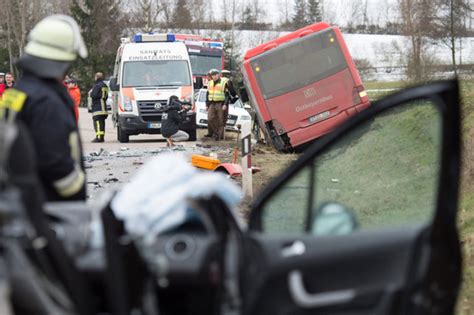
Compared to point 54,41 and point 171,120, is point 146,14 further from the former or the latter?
point 54,41

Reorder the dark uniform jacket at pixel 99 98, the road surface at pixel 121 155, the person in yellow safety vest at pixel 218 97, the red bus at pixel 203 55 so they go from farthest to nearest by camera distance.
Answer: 1. the red bus at pixel 203 55
2. the person in yellow safety vest at pixel 218 97
3. the dark uniform jacket at pixel 99 98
4. the road surface at pixel 121 155

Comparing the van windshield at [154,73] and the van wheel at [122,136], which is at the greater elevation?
the van windshield at [154,73]

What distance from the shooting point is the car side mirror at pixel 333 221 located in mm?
3537

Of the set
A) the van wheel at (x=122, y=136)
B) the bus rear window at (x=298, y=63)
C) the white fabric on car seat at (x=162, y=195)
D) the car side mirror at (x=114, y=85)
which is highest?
the white fabric on car seat at (x=162, y=195)

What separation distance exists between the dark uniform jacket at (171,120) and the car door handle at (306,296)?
18.8m

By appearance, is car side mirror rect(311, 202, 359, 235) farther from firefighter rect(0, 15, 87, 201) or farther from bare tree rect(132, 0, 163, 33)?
bare tree rect(132, 0, 163, 33)

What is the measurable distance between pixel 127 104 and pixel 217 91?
243 centimetres

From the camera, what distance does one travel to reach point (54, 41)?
15.2 ft

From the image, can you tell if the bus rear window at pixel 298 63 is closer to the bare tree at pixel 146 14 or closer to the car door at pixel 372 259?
the car door at pixel 372 259

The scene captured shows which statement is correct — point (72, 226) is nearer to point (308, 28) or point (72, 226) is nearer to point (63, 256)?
point (63, 256)

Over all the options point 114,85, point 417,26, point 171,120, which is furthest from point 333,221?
point 417,26

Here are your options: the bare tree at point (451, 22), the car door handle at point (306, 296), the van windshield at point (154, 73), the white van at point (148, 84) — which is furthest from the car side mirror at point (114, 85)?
the car door handle at point (306, 296)

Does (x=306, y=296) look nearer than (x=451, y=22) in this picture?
Yes

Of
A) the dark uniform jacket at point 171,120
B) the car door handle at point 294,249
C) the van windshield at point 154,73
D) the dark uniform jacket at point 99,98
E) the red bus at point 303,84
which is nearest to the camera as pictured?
the car door handle at point 294,249
